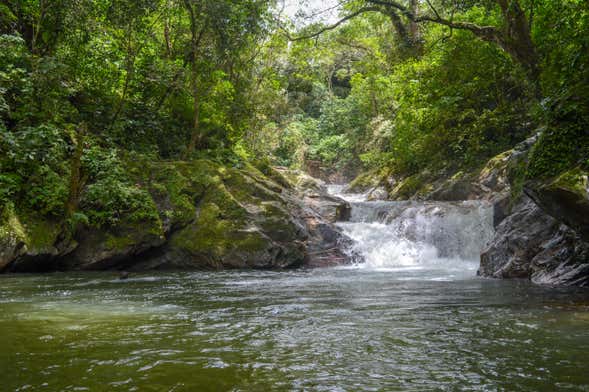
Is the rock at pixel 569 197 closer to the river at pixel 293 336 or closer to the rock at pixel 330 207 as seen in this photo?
the river at pixel 293 336

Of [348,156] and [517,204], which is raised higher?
[348,156]

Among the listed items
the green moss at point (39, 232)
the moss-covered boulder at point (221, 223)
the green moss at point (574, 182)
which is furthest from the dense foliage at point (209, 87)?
the moss-covered boulder at point (221, 223)

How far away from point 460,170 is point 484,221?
5842mm

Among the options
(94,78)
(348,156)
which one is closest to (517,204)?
(94,78)

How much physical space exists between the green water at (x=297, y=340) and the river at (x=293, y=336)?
1cm

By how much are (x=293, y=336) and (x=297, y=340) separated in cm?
14

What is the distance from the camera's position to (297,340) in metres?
3.52

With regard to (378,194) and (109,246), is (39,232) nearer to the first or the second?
(109,246)

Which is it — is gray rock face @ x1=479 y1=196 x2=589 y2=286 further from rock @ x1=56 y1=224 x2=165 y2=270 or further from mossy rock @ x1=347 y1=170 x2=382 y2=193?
mossy rock @ x1=347 y1=170 x2=382 y2=193

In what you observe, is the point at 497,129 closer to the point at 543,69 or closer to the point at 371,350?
the point at 543,69

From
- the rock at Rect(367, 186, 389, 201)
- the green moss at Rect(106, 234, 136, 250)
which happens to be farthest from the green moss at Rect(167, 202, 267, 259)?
the rock at Rect(367, 186, 389, 201)

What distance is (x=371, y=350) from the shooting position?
10.5 ft

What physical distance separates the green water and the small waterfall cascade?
5752 mm

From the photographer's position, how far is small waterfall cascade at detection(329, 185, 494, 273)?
12047mm
